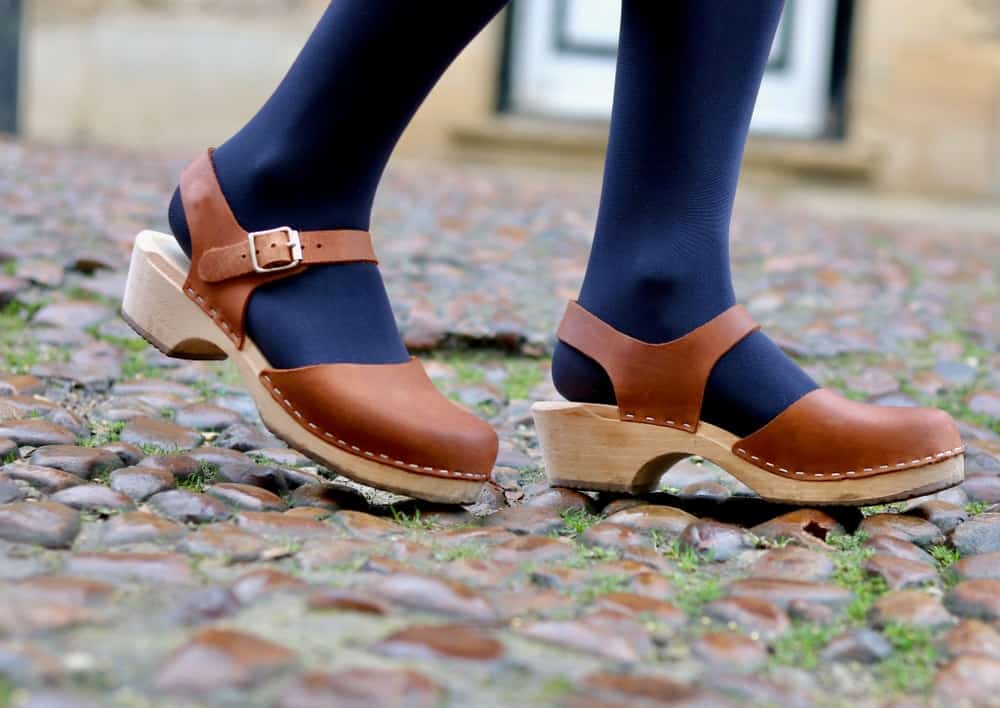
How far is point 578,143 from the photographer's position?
17.8 feet

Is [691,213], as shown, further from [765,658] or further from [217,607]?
[217,607]

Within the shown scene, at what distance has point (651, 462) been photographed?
1107mm

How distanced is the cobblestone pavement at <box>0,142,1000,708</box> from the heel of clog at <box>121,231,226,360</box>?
10cm

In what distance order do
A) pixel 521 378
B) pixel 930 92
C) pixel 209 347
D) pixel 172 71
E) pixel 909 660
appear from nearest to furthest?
pixel 909 660, pixel 209 347, pixel 521 378, pixel 930 92, pixel 172 71

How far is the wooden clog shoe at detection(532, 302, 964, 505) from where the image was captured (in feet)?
3.51

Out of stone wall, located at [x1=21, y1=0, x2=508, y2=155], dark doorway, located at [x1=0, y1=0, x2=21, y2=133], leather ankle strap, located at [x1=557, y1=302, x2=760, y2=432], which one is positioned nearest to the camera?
leather ankle strap, located at [x1=557, y1=302, x2=760, y2=432]

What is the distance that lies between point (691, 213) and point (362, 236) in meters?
0.29

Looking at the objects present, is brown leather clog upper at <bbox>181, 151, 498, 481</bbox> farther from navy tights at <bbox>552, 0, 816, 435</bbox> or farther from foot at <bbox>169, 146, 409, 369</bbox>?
navy tights at <bbox>552, 0, 816, 435</bbox>

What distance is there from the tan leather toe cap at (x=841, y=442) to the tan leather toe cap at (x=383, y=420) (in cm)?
25

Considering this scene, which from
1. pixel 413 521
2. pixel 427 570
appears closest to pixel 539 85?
pixel 413 521

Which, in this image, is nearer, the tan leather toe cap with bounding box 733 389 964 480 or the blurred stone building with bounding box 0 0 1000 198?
the tan leather toe cap with bounding box 733 389 964 480

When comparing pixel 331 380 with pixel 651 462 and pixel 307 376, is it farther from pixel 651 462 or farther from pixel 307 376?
pixel 651 462

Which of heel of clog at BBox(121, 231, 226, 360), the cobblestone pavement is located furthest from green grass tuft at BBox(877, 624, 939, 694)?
heel of clog at BBox(121, 231, 226, 360)

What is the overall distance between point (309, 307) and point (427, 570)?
0.96 feet
